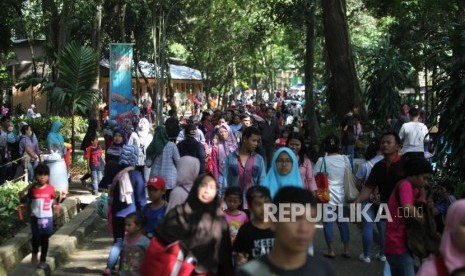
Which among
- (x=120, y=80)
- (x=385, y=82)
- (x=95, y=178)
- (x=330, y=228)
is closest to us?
(x=330, y=228)

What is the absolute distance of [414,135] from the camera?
543 inches

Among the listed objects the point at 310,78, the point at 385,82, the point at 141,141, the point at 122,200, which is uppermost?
the point at 310,78

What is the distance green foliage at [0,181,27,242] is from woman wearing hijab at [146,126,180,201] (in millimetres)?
2147

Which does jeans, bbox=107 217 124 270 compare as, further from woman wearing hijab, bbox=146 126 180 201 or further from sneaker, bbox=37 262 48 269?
woman wearing hijab, bbox=146 126 180 201

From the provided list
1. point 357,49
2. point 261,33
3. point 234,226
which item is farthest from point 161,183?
point 357,49

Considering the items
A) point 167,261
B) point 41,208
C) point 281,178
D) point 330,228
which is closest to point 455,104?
point 330,228

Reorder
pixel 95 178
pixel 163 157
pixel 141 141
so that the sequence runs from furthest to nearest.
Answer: pixel 95 178 < pixel 141 141 < pixel 163 157

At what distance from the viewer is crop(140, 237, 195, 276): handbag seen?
16.4ft

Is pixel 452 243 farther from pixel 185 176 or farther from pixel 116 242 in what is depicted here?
pixel 116 242

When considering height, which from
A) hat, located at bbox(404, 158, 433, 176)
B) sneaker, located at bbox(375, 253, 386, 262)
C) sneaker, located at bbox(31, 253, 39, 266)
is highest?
hat, located at bbox(404, 158, 433, 176)

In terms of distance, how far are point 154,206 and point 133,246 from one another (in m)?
0.75

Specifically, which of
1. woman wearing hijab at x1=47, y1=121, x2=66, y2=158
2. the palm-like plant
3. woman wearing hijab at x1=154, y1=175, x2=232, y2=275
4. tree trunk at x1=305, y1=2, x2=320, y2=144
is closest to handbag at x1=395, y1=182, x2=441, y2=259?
woman wearing hijab at x1=154, y1=175, x2=232, y2=275

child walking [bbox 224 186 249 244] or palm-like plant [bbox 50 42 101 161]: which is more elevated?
palm-like plant [bbox 50 42 101 161]

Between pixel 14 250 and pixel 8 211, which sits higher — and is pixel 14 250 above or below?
below
